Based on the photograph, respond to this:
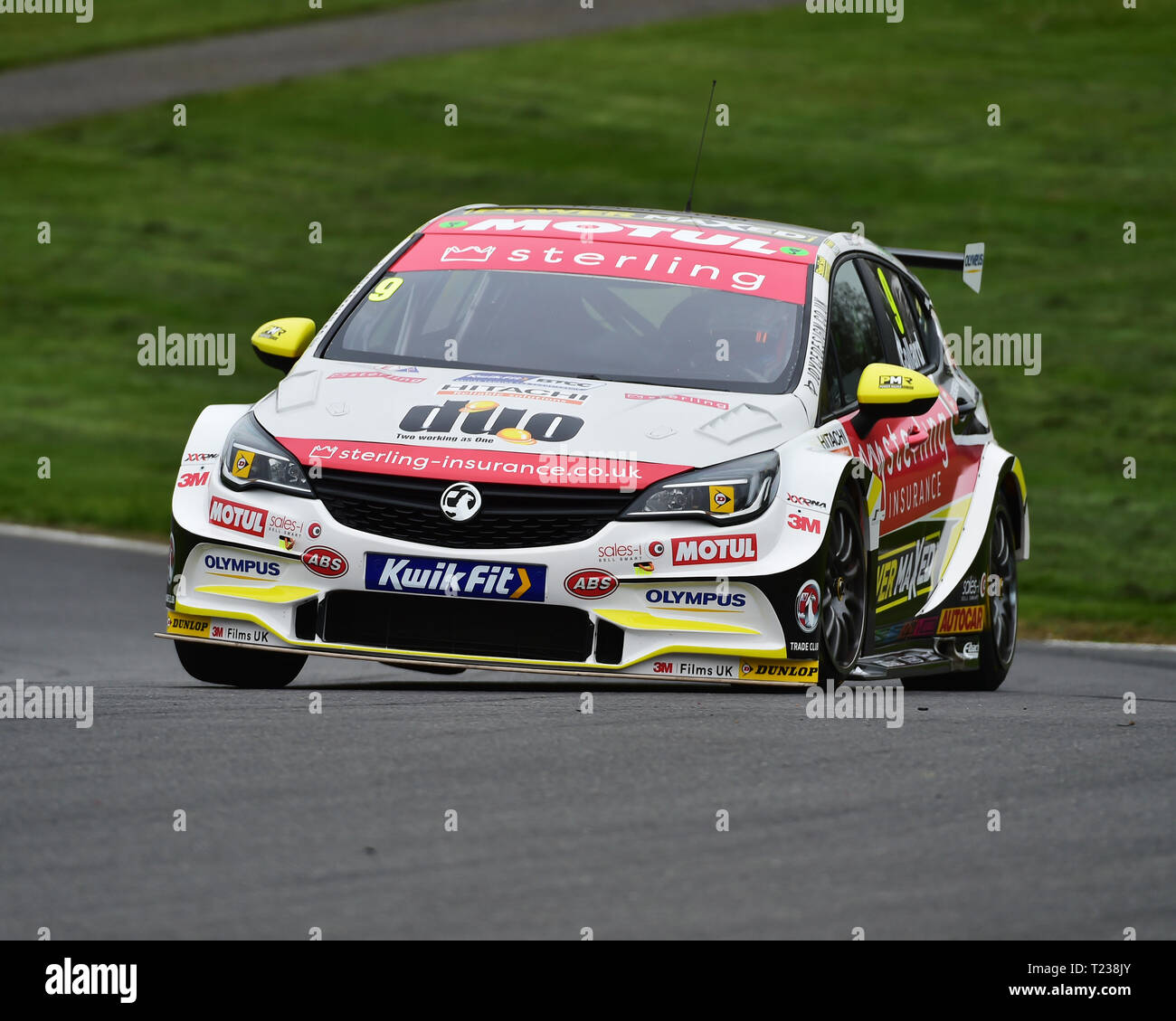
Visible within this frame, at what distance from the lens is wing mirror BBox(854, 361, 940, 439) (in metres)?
8.67

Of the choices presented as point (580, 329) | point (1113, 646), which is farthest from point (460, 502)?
point (1113, 646)

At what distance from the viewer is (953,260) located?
35.5ft

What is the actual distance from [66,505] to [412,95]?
2031cm

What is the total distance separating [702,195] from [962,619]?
69.3 ft

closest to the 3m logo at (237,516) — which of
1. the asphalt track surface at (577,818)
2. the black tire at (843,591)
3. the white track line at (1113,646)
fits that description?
the asphalt track surface at (577,818)

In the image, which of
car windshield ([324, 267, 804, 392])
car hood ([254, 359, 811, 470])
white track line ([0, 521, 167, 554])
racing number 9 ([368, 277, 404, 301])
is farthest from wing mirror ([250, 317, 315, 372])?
white track line ([0, 521, 167, 554])

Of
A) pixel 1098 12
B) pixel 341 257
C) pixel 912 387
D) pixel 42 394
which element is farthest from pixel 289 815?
pixel 1098 12

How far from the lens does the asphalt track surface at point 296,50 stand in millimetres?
36562

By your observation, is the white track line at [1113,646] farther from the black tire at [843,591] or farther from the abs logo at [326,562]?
the abs logo at [326,562]

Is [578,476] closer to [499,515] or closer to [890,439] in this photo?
[499,515]

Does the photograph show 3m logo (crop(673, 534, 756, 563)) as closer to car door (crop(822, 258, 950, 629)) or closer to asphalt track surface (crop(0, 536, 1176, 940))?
asphalt track surface (crop(0, 536, 1176, 940))

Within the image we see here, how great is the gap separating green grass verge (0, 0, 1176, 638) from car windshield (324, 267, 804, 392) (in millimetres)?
6216
